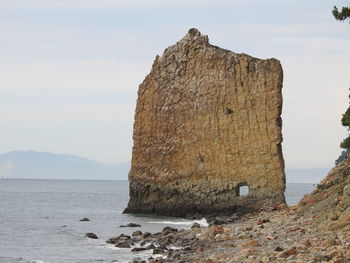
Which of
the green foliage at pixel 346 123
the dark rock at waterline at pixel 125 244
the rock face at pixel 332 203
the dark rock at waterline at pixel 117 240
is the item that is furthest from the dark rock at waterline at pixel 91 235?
the green foliage at pixel 346 123

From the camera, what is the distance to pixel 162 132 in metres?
59.7

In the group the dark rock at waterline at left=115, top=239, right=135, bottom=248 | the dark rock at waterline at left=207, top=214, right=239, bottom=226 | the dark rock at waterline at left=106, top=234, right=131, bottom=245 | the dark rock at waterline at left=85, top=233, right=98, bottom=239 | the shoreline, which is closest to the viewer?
the shoreline

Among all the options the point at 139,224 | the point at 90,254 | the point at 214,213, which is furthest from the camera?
the point at 214,213

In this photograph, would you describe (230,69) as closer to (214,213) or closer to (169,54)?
(169,54)

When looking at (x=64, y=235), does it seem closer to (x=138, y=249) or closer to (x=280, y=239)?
(x=138, y=249)

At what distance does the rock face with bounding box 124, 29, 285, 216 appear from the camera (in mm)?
56000

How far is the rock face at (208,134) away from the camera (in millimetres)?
56000

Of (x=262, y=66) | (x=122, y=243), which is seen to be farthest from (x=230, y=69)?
(x=122, y=243)

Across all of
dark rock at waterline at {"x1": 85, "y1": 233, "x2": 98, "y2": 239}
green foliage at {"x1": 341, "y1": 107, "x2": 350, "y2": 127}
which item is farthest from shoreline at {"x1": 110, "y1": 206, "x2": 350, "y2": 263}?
green foliage at {"x1": 341, "y1": 107, "x2": 350, "y2": 127}

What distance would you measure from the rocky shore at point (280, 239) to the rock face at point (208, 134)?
13.3 metres

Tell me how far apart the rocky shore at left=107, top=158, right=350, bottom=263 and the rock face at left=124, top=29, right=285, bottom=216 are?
1332 centimetres

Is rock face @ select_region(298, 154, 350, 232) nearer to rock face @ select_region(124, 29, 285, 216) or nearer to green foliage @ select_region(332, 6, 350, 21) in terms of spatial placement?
green foliage @ select_region(332, 6, 350, 21)

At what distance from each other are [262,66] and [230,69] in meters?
2.28

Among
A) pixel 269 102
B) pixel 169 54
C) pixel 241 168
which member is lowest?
pixel 241 168
